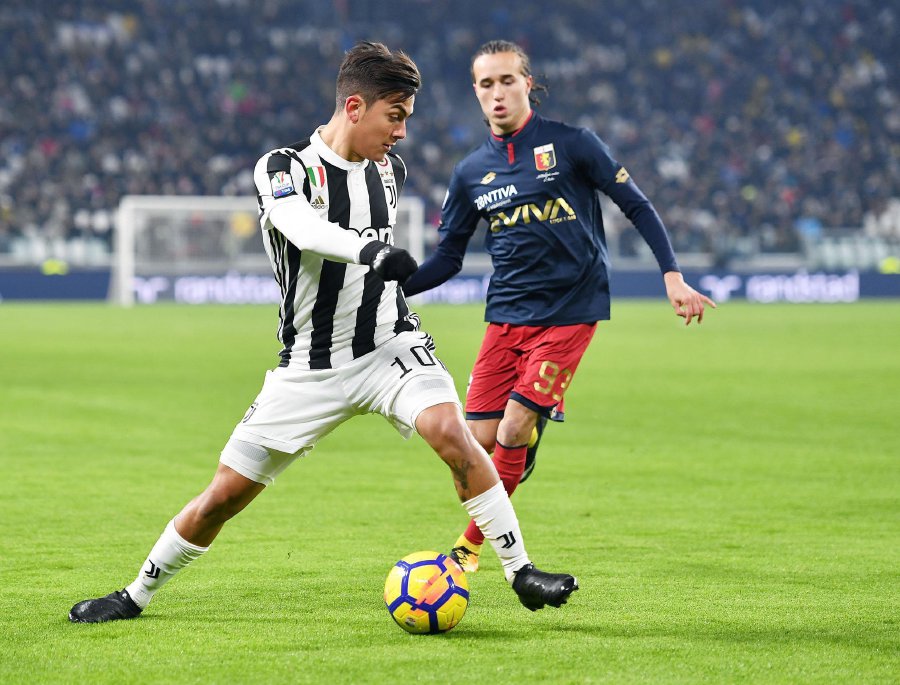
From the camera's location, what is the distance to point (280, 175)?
4.49m

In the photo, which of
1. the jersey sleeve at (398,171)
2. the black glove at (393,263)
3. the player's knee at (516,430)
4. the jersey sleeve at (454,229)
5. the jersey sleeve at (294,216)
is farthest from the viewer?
the jersey sleeve at (454,229)

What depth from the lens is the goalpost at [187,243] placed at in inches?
1219

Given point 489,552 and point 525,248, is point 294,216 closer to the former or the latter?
point 525,248

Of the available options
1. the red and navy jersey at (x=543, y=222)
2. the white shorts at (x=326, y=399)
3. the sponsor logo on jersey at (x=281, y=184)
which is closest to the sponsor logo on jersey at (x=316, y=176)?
the sponsor logo on jersey at (x=281, y=184)

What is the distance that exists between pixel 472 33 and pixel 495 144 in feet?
112

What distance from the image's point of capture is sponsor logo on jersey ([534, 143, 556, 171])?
237 inches

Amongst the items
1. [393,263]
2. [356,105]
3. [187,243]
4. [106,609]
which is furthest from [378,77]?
[187,243]

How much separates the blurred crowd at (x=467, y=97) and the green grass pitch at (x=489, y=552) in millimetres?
20650

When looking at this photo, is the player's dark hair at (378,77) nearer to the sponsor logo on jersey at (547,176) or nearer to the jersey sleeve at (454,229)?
the jersey sleeve at (454,229)

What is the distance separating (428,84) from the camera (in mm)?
38625

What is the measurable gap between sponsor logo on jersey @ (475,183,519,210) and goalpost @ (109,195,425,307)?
24.6m

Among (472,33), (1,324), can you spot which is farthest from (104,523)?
(472,33)

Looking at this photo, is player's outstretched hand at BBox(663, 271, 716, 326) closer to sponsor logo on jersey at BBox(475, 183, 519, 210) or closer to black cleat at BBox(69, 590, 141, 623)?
sponsor logo on jersey at BBox(475, 183, 519, 210)

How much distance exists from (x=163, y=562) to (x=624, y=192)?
245 centimetres
